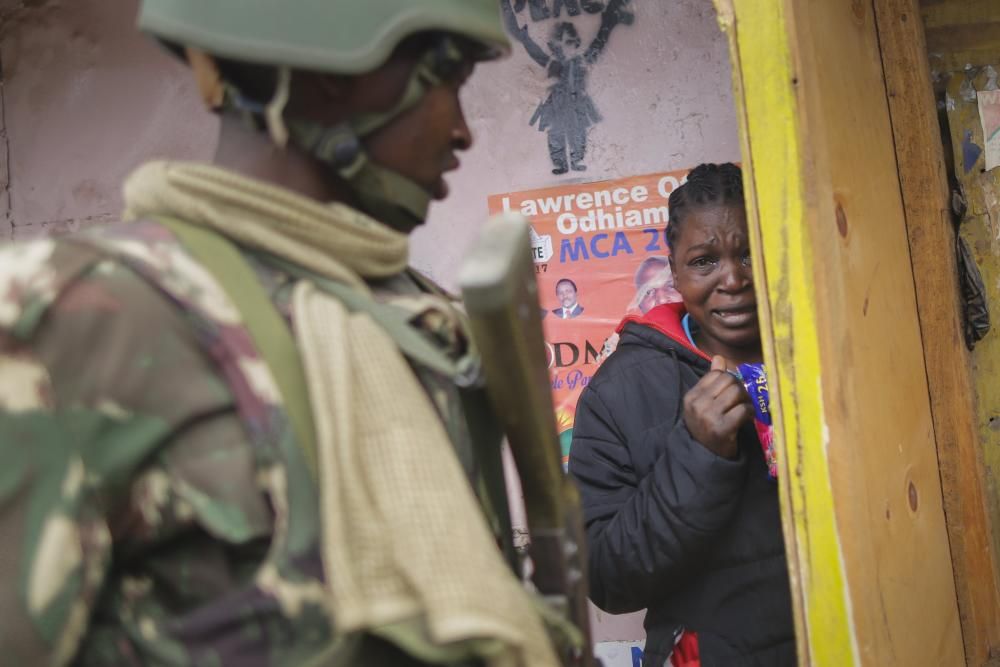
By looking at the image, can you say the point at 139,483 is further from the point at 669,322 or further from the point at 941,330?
the point at 941,330

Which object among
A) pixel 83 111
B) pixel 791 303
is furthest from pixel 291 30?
pixel 83 111

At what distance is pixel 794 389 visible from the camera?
161cm

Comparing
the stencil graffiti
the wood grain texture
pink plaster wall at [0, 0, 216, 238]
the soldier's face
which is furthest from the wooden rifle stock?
pink plaster wall at [0, 0, 216, 238]

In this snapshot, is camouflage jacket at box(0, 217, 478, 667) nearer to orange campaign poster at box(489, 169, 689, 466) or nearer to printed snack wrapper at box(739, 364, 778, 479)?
printed snack wrapper at box(739, 364, 778, 479)

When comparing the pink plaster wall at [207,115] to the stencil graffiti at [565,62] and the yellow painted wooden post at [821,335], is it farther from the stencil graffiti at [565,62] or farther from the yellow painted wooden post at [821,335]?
the yellow painted wooden post at [821,335]

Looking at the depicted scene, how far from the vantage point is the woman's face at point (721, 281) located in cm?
204

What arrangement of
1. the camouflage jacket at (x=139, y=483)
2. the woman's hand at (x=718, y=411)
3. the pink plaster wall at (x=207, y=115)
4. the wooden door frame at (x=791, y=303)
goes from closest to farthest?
the camouflage jacket at (x=139, y=483), the wooden door frame at (x=791, y=303), the woman's hand at (x=718, y=411), the pink plaster wall at (x=207, y=115)

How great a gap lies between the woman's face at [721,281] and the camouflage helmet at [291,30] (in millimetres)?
1143

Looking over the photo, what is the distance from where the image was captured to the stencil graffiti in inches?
123

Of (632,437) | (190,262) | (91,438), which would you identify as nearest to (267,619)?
(91,438)

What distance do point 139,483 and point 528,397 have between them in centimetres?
43

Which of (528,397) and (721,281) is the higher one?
(721,281)

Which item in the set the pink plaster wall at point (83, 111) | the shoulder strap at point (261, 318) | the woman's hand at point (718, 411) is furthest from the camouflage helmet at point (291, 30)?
the pink plaster wall at point (83, 111)

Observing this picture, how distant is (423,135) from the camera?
3.79ft
